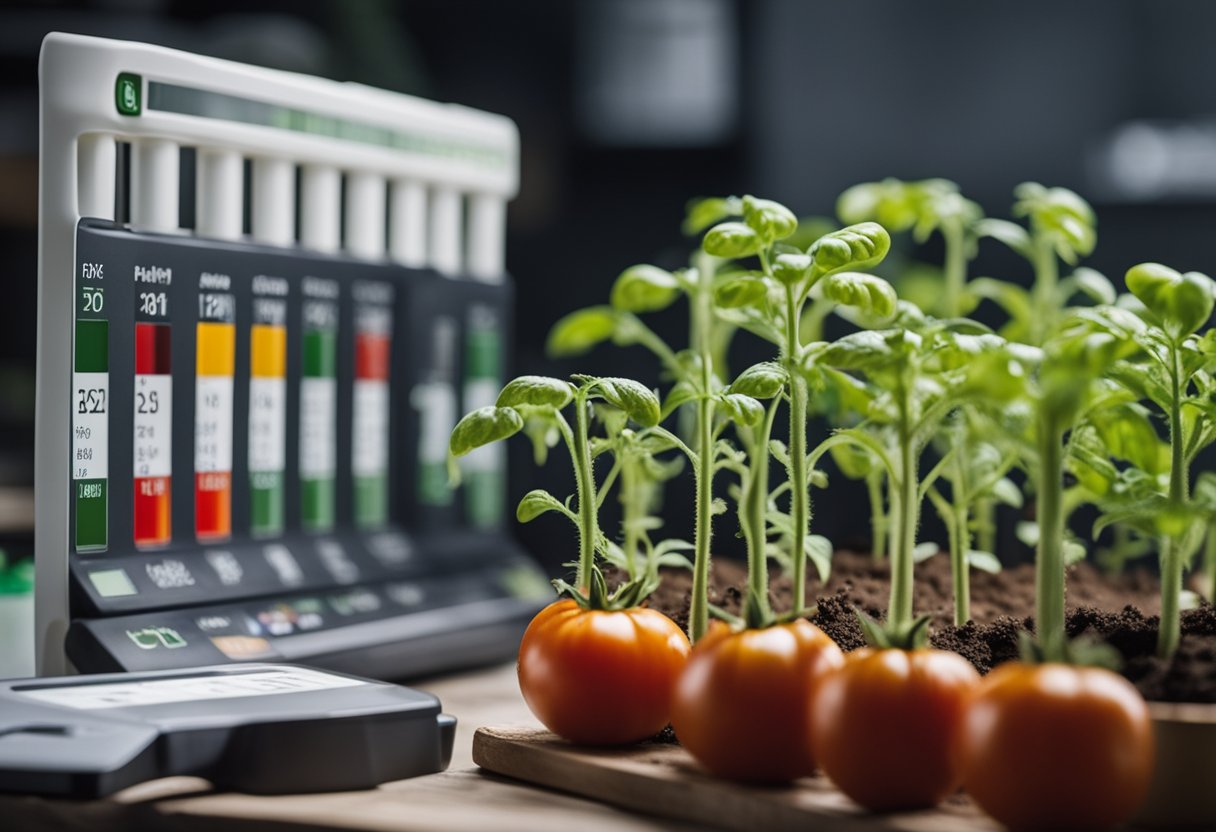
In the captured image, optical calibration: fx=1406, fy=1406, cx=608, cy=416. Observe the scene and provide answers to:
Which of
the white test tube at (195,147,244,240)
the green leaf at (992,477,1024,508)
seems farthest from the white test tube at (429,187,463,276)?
the green leaf at (992,477,1024,508)

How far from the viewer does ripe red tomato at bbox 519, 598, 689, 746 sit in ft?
3.04

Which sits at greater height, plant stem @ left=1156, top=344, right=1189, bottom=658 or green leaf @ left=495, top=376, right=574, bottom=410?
green leaf @ left=495, top=376, right=574, bottom=410

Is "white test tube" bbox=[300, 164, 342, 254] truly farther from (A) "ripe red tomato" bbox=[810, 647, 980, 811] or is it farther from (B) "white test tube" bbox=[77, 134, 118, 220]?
(A) "ripe red tomato" bbox=[810, 647, 980, 811]

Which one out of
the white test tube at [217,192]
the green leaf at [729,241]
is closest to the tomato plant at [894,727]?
the green leaf at [729,241]

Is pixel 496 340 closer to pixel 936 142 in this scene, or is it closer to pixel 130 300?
pixel 130 300

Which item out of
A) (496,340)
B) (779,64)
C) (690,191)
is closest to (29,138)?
(690,191)

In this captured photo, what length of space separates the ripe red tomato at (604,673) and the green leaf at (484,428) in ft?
0.43

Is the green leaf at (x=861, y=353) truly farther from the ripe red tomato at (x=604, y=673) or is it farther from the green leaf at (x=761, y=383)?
the ripe red tomato at (x=604, y=673)

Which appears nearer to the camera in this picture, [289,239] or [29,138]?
[289,239]

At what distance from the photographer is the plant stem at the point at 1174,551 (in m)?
0.86

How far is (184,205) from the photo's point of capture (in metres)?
2.13

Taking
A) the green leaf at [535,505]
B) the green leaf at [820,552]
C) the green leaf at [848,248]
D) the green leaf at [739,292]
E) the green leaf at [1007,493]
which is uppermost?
the green leaf at [848,248]

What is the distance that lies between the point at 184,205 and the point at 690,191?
1108 mm

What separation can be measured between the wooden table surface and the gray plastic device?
0.02m
